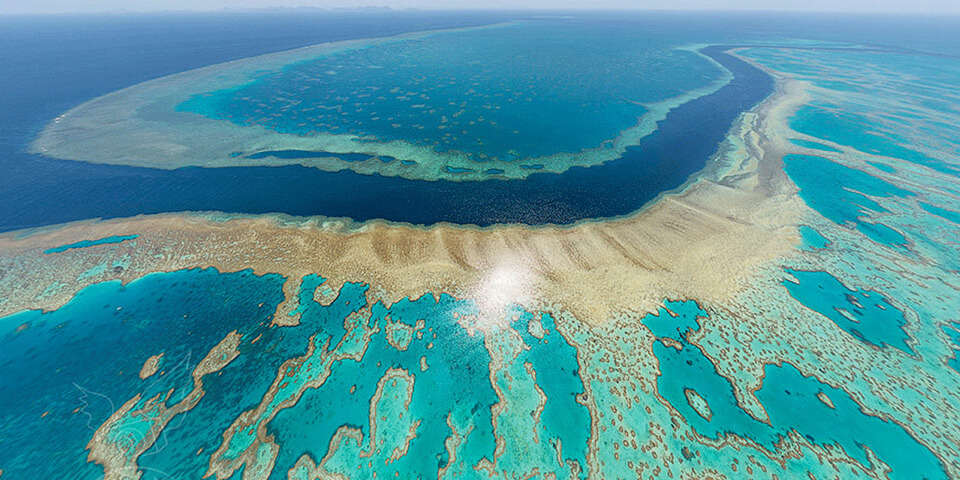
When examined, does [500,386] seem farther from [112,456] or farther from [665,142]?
[665,142]

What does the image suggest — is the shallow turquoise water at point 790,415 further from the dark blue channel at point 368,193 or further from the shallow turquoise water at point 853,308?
the dark blue channel at point 368,193

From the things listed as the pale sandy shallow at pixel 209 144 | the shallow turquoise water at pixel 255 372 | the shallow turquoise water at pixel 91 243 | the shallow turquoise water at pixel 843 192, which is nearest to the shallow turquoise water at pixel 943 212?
the shallow turquoise water at pixel 843 192

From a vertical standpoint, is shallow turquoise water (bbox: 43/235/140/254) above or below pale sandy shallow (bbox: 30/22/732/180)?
below

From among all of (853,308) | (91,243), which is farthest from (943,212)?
(91,243)

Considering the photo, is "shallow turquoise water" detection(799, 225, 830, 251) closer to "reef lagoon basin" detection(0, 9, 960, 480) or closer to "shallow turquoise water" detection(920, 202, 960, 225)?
"reef lagoon basin" detection(0, 9, 960, 480)

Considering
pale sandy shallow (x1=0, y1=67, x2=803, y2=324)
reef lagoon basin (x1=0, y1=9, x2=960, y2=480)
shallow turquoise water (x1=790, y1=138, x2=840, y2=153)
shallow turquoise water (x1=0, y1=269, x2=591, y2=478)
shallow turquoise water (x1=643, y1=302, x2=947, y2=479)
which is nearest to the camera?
shallow turquoise water (x1=643, y1=302, x2=947, y2=479)

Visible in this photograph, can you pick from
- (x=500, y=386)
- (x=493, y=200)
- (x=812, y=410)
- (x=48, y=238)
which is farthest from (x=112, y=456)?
(x=812, y=410)

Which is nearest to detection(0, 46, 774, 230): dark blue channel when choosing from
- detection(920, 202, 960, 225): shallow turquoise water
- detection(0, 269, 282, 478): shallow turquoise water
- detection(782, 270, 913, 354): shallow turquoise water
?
detection(0, 269, 282, 478): shallow turquoise water
